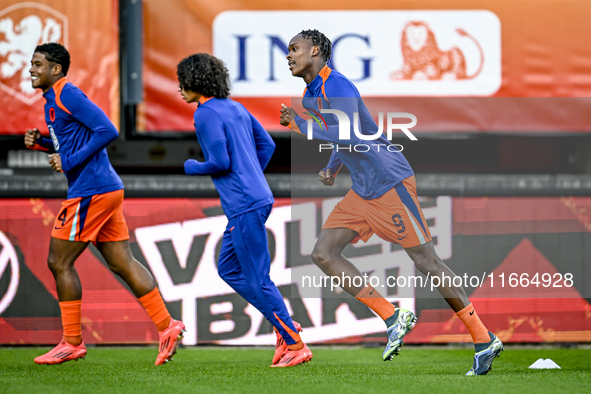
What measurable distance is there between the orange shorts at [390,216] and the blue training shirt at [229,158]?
0.45 meters

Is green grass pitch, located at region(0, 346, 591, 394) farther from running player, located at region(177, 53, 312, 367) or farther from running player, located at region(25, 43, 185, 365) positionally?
running player, located at region(177, 53, 312, 367)

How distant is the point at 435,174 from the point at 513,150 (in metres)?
0.71

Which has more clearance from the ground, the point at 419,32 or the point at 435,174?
the point at 419,32

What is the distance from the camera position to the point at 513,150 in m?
5.84

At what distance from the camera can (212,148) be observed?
405 centimetres

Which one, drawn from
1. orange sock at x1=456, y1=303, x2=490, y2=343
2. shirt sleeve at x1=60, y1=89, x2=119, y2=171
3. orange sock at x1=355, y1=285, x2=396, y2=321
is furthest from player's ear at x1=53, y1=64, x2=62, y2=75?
orange sock at x1=456, y1=303, x2=490, y2=343

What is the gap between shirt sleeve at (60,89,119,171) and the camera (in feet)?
14.1

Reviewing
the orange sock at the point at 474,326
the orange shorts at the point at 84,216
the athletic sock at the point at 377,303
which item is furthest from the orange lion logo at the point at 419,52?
the orange shorts at the point at 84,216

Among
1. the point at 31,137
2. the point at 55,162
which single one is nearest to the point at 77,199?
the point at 55,162

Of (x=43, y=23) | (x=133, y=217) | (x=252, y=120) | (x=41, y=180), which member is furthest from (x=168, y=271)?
(x=43, y=23)

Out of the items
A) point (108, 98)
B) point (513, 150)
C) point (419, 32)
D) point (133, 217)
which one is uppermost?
point (419, 32)

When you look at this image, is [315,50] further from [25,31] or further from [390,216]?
[25,31]

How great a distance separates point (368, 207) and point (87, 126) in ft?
5.57

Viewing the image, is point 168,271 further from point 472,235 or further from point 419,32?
point 419,32
